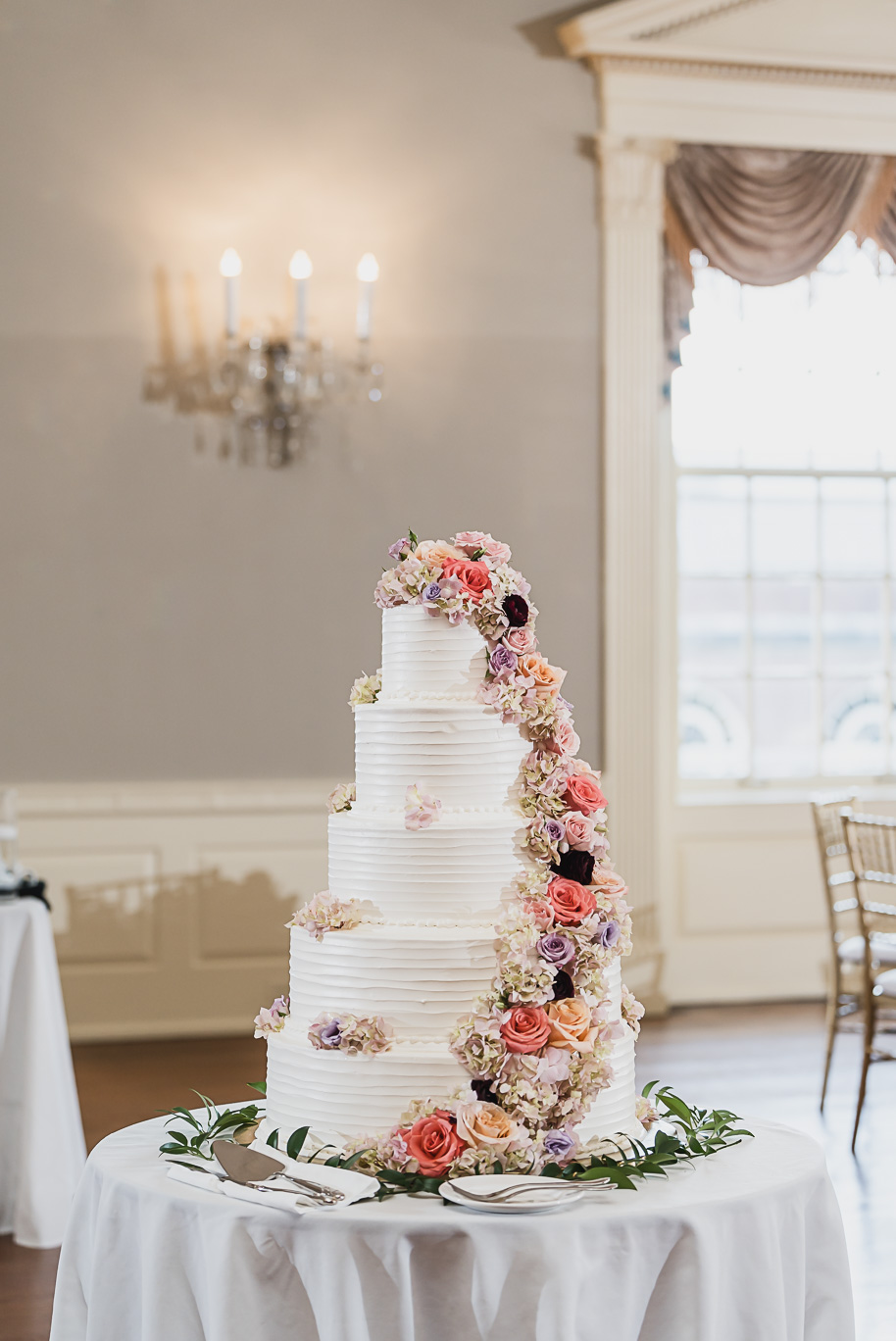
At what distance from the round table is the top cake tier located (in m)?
0.79

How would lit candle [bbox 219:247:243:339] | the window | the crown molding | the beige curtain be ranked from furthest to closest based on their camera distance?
1. the window
2. the beige curtain
3. the crown molding
4. lit candle [bbox 219:247:243:339]

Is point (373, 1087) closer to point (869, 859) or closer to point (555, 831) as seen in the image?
point (555, 831)

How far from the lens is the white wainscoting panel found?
5480 millimetres

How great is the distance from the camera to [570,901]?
209 centimetres

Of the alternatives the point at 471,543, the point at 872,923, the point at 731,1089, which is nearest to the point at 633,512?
the point at 872,923

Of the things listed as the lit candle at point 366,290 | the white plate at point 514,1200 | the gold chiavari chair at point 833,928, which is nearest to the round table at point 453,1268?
the white plate at point 514,1200

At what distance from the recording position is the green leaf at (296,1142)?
79.3 inches

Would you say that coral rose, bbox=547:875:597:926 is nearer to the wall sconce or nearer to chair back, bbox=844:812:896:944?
chair back, bbox=844:812:896:944

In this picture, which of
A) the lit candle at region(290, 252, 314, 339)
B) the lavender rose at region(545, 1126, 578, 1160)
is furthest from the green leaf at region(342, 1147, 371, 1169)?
the lit candle at region(290, 252, 314, 339)

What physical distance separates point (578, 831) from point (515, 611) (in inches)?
14.8

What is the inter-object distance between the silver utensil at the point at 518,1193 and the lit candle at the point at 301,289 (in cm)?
425

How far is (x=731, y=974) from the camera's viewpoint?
242 inches

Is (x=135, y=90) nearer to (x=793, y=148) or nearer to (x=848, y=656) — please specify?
(x=793, y=148)

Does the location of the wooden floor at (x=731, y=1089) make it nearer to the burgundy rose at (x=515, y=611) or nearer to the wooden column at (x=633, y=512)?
the wooden column at (x=633, y=512)
